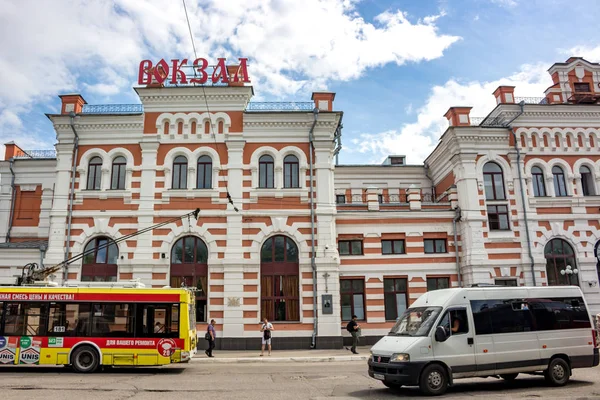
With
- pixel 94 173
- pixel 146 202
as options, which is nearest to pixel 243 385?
pixel 146 202

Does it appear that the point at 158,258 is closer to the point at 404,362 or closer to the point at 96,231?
the point at 96,231

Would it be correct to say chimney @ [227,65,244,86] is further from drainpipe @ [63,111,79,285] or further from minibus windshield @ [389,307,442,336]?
minibus windshield @ [389,307,442,336]

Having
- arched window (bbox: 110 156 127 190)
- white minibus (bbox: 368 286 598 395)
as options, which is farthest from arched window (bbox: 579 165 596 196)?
arched window (bbox: 110 156 127 190)

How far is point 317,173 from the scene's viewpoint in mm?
26234

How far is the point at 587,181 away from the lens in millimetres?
28359

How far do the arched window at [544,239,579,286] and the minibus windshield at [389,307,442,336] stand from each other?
16941 millimetres

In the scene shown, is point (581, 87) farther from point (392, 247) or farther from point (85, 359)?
point (85, 359)

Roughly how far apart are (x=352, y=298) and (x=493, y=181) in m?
11.1

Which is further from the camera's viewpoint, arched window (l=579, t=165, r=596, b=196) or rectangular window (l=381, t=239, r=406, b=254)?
arched window (l=579, t=165, r=596, b=196)

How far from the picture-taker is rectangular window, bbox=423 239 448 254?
26945 millimetres

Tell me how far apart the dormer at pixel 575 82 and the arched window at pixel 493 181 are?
598 centimetres

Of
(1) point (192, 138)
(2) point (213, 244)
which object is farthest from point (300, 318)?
(1) point (192, 138)

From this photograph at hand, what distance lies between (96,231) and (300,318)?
12191mm

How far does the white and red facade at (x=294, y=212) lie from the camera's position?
24.8 m
